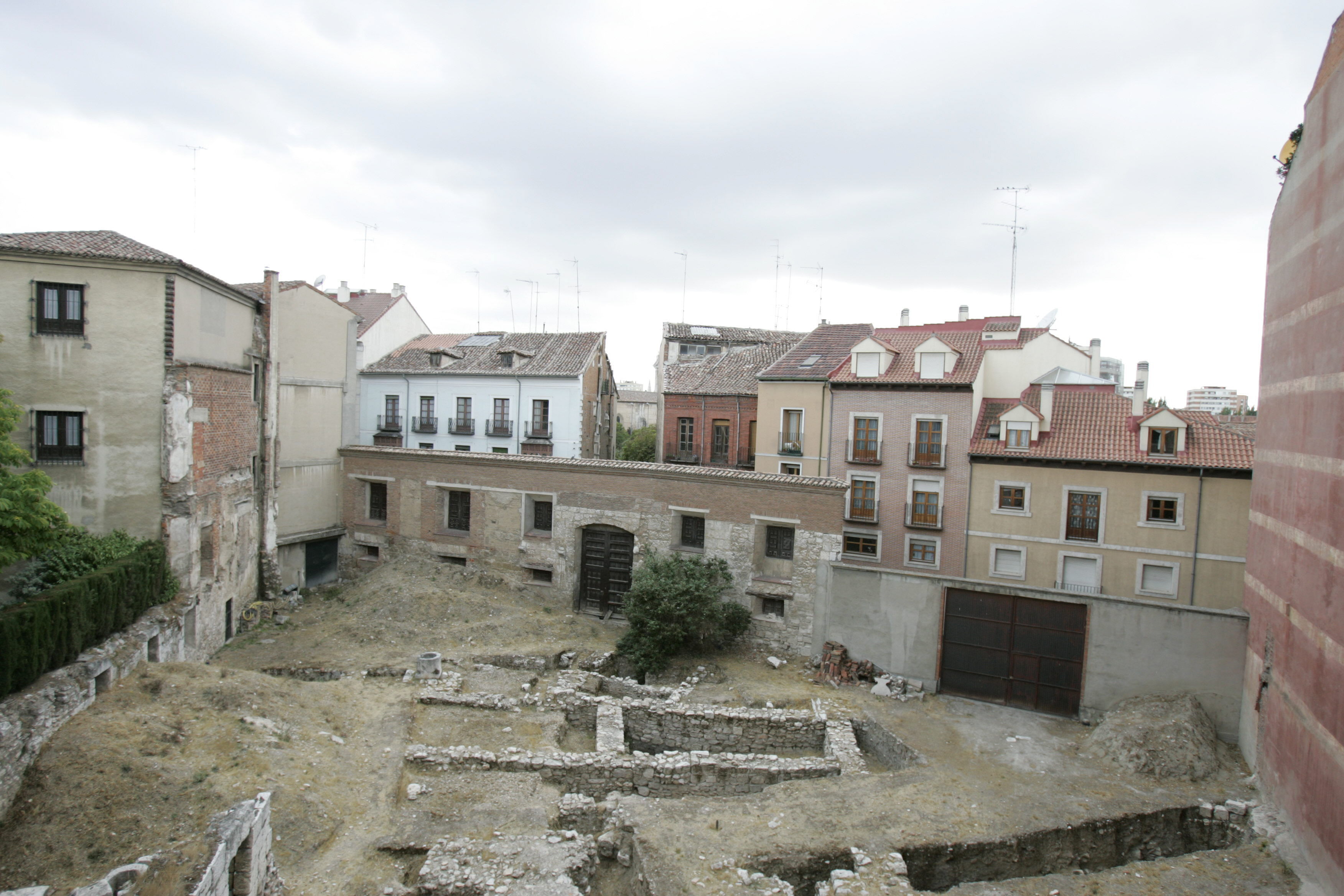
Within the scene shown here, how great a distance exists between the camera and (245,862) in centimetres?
920

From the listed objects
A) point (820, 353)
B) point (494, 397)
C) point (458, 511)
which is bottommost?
point (458, 511)

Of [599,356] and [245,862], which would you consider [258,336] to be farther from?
[245,862]

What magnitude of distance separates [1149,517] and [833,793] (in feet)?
62.1

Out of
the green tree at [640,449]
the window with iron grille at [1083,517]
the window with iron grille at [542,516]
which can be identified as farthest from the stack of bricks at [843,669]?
the green tree at [640,449]

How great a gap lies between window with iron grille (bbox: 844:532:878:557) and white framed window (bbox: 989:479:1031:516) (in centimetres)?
474

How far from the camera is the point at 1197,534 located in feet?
83.6

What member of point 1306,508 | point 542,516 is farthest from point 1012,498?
point 542,516

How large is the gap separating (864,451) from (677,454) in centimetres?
1001

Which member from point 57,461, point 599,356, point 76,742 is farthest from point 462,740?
point 599,356

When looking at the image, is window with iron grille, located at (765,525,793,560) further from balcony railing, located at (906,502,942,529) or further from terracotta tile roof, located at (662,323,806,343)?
terracotta tile roof, located at (662,323,806,343)

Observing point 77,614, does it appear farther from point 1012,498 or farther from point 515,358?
point 1012,498

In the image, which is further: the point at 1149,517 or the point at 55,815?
the point at 1149,517

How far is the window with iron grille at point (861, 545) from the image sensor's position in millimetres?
30922

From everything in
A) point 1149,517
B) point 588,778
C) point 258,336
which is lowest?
point 588,778
